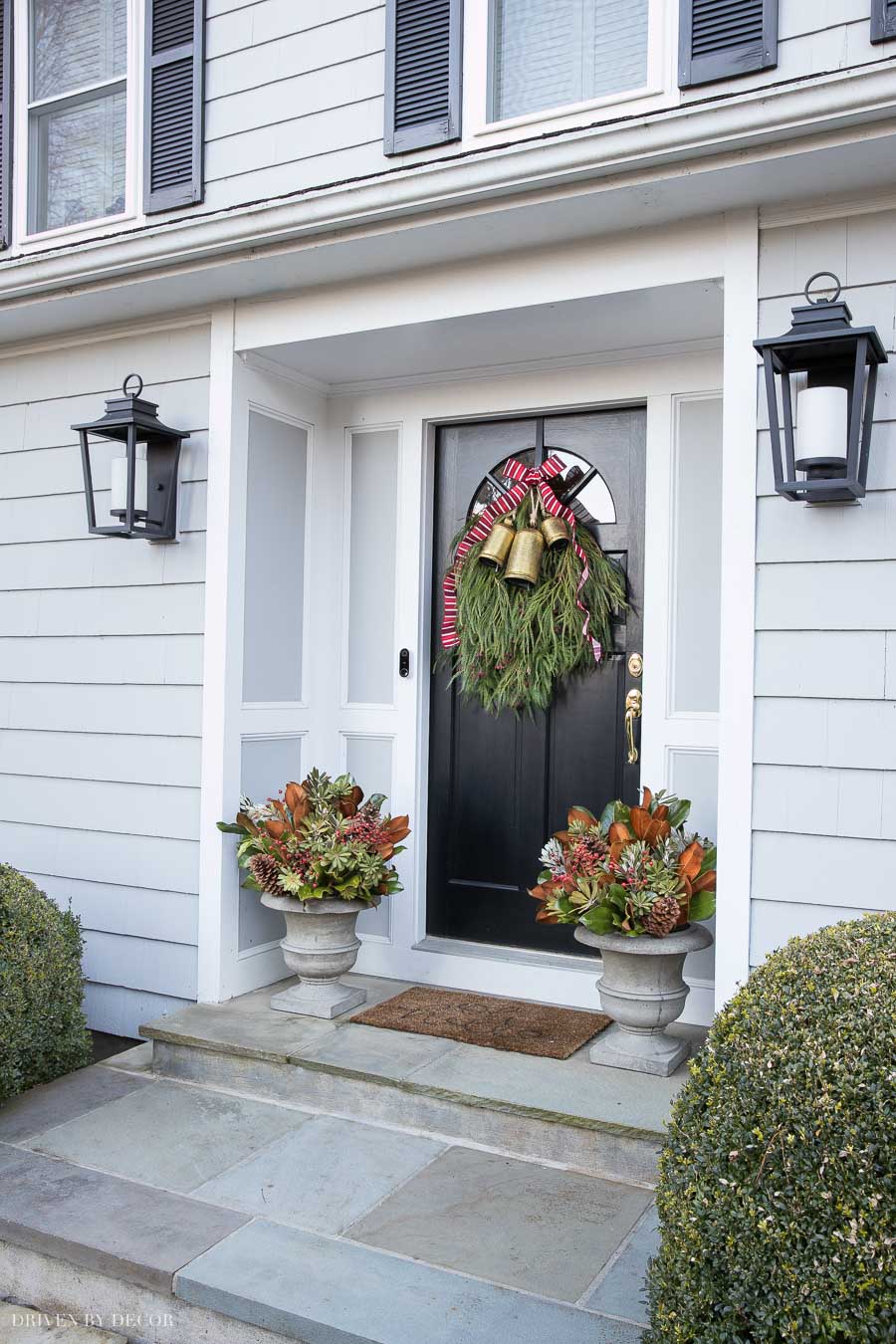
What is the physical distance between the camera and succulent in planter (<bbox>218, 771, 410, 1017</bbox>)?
331 centimetres

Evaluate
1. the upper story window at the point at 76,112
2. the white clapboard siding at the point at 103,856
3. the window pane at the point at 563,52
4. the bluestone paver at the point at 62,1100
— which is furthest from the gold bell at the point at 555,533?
the bluestone paver at the point at 62,1100

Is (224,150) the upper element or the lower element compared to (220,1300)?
upper

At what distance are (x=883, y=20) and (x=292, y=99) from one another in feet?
5.54

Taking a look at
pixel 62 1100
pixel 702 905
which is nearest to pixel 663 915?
pixel 702 905

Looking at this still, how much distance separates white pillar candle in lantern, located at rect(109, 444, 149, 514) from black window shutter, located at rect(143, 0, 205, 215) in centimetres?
80

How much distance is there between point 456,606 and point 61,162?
7.02 feet

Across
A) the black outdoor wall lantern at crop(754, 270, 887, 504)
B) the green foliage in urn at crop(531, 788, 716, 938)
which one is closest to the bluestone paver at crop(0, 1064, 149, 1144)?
the green foliage in urn at crop(531, 788, 716, 938)

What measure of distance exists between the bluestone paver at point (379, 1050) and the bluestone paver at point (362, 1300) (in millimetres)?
663

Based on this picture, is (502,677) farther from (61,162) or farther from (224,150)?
(61,162)

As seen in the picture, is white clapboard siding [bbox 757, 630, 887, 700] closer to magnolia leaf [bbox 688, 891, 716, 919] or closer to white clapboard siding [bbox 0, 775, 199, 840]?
magnolia leaf [bbox 688, 891, 716, 919]

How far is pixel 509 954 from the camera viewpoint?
3.67 metres

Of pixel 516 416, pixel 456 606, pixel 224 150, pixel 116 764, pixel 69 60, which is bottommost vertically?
pixel 116 764

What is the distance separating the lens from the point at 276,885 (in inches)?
132

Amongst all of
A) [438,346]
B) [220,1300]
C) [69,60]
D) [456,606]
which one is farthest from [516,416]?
[220,1300]
